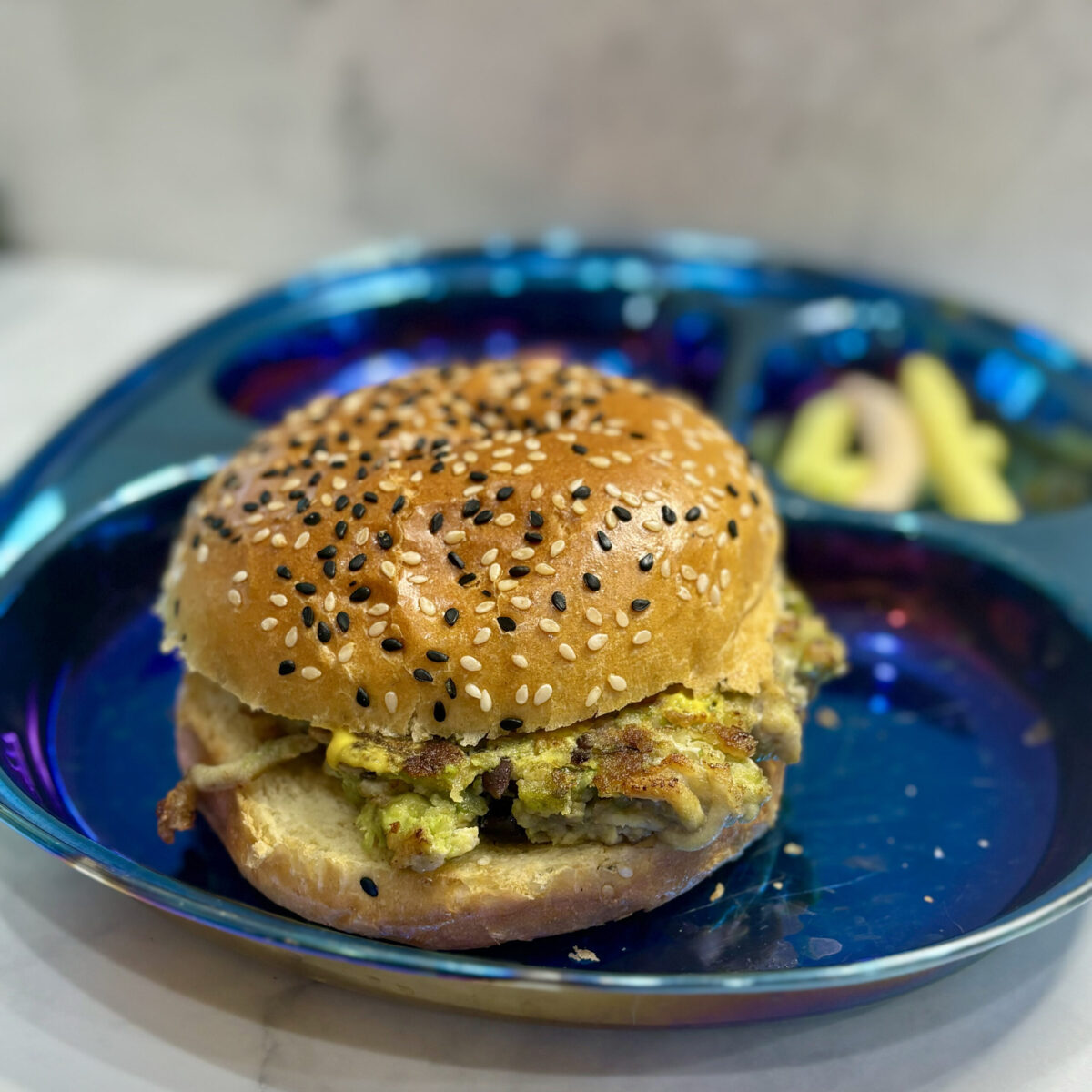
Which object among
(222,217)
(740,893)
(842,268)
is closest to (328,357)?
(222,217)

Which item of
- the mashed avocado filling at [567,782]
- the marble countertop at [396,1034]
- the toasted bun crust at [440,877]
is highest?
the mashed avocado filling at [567,782]

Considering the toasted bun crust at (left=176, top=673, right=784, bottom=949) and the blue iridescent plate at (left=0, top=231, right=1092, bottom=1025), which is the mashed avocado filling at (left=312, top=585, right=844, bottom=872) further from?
the blue iridescent plate at (left=0, top=231, right=1092, bottom=1025)

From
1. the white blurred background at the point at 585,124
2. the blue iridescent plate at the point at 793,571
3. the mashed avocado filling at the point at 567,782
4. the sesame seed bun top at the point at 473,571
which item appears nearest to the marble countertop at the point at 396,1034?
the blue iridescent plate at the point at 793,571

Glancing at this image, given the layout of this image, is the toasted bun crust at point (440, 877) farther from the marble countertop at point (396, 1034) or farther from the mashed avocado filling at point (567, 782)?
the marble countertop at point (396, 1034)

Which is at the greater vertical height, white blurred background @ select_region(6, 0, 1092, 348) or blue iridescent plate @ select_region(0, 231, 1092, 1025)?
white blurred background @ select_region(6, 0, 1092, 348)

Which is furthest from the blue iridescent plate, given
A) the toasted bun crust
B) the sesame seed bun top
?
the sesame seed bun top

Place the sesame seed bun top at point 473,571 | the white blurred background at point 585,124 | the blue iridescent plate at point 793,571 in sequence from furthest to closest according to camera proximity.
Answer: the white blurred background at point 585,124 < the sesame seed bun top at point 473,571 < the blue iridescent plate at point 793,571

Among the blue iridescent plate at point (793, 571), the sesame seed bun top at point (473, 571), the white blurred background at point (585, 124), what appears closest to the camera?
the blue iridescent plate at point (793, 571)
